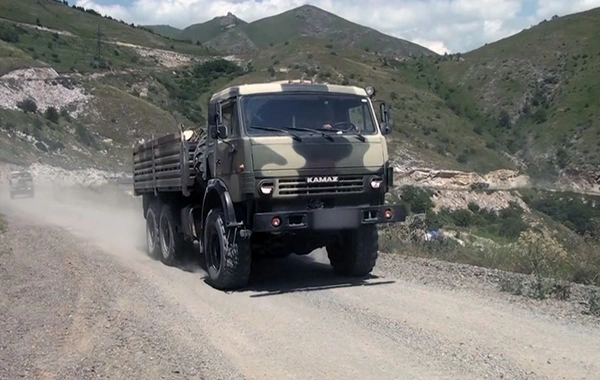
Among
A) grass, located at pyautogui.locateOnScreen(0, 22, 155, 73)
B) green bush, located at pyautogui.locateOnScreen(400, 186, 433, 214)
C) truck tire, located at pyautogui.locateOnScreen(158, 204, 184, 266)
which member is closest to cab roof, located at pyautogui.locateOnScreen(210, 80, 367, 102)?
truck tire, located at pyautogui.locateOnScreen(158, 204, 184, 266)

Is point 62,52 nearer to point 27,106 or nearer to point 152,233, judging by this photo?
point 27,106

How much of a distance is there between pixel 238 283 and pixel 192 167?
261 cm

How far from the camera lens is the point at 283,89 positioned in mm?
Answer: 10516

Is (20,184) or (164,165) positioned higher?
(164,165)

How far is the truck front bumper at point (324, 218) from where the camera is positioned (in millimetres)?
9703

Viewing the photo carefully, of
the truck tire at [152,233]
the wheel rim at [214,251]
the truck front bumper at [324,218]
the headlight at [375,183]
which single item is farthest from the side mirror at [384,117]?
the truck tire at [152,233]

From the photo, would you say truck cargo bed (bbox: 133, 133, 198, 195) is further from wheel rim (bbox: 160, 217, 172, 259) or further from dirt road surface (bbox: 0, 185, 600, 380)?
dirt road surface (bbox: 0, 185, 600, 380)

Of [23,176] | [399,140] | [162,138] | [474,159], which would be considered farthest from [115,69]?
[162,138]

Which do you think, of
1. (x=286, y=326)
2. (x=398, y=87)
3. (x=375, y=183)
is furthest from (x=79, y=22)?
(x=286, y=326)

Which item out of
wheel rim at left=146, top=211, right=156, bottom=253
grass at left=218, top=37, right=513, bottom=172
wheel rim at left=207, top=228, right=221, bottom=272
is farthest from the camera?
grass at left=218, top=37, right=513, bottom=172

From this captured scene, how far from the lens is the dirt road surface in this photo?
6.55 meters

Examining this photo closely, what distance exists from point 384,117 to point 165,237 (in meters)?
5.75

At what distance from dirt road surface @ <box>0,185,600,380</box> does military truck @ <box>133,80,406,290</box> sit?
578 mm

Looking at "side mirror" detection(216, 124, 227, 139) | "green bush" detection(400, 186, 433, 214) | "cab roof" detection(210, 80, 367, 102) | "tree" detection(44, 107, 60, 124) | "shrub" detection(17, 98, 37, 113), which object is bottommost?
"green bush" detection(400, 186, 433, 214)
